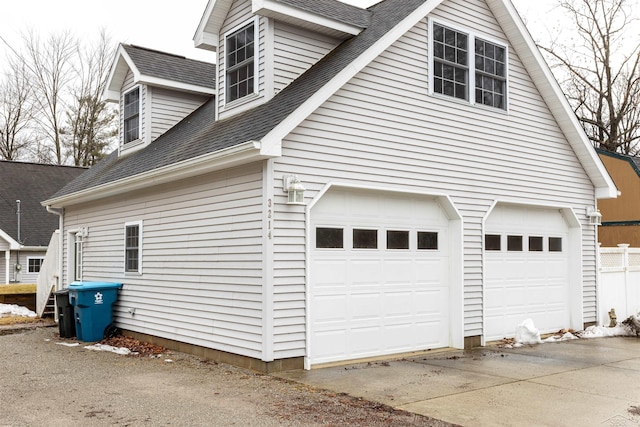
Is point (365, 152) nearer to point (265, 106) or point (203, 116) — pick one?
point (265, 106)

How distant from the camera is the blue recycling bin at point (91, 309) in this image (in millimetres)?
10914

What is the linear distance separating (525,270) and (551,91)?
3343 millimetres

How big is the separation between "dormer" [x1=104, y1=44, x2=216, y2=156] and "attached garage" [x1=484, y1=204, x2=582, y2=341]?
6.82 meters

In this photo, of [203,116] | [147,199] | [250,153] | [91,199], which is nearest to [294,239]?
[250,153]

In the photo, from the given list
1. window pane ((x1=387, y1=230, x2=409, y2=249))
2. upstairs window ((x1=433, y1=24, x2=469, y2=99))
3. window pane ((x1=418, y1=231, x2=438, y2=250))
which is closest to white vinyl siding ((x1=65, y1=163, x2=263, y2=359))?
window pane ((x1=387, y1=230, x2=409, y2=249))

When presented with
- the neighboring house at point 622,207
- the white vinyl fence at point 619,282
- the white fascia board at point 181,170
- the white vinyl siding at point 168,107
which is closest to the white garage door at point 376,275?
the white fascia board at point 181,170

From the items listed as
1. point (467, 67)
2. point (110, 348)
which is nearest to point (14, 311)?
point (110, 348)

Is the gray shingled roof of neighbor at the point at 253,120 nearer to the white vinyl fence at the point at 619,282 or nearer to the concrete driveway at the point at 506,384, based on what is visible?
the concrete driveway at the point at 506,384

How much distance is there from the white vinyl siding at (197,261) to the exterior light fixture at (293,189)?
0.36m

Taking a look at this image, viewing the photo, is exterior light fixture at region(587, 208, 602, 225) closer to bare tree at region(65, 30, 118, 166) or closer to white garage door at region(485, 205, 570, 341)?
white garage door at region(485, 205, 570, 341)

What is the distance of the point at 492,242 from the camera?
10.9 m

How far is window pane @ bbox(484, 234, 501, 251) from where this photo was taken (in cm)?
1078

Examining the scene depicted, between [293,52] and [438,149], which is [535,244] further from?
[293,52]

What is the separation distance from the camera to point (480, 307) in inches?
408
